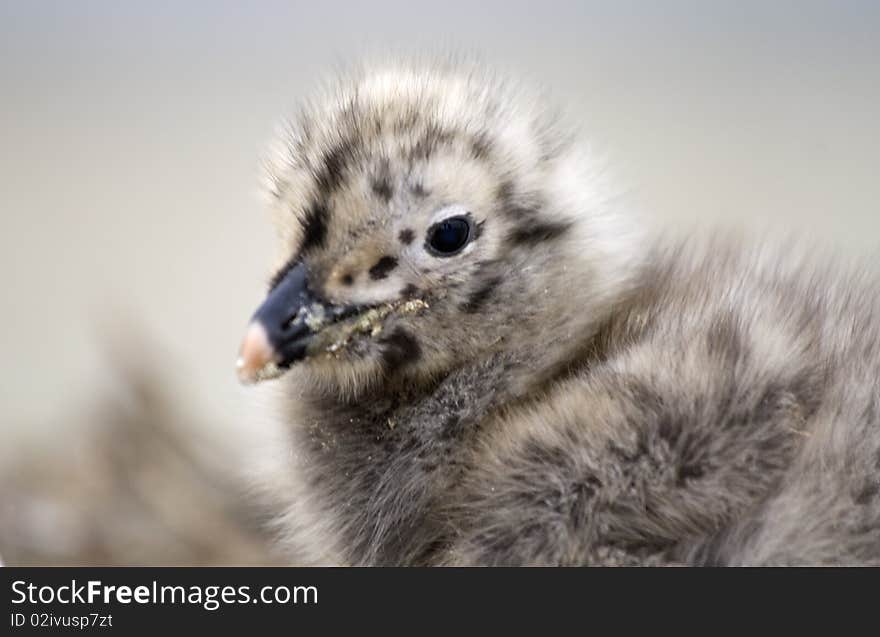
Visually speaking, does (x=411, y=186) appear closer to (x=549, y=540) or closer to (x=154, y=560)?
(x=549, y=540)

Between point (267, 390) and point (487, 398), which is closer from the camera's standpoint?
point (487, 398)

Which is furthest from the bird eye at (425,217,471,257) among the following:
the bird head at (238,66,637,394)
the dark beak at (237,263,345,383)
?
the dark beak at (237,263,345,383)

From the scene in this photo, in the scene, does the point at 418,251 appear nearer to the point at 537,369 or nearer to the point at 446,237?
the point at 446,237

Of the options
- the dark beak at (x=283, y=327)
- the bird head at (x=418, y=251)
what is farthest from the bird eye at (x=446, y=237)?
the dark beak at (x=283, y=327)

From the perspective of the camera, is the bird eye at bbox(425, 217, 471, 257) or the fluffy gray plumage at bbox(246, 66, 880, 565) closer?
the fluffy gray plumage at bbox(246, 66, 880, 565)

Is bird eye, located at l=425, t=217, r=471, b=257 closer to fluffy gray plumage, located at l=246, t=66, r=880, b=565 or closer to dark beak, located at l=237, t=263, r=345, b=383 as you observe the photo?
fluffy gray plumage, located at l=246, t=66, r=880, b=565

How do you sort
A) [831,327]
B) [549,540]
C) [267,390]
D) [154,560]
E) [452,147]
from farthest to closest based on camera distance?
[154,560], [267,390], [452,147], [831,327], [549,540]

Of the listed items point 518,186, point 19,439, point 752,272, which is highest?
point 19,439

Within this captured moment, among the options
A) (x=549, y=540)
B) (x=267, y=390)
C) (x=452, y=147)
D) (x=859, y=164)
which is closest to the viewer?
(x=549, y=540)

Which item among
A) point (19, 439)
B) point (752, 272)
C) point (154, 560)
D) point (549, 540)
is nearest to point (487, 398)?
point (549, 540)
